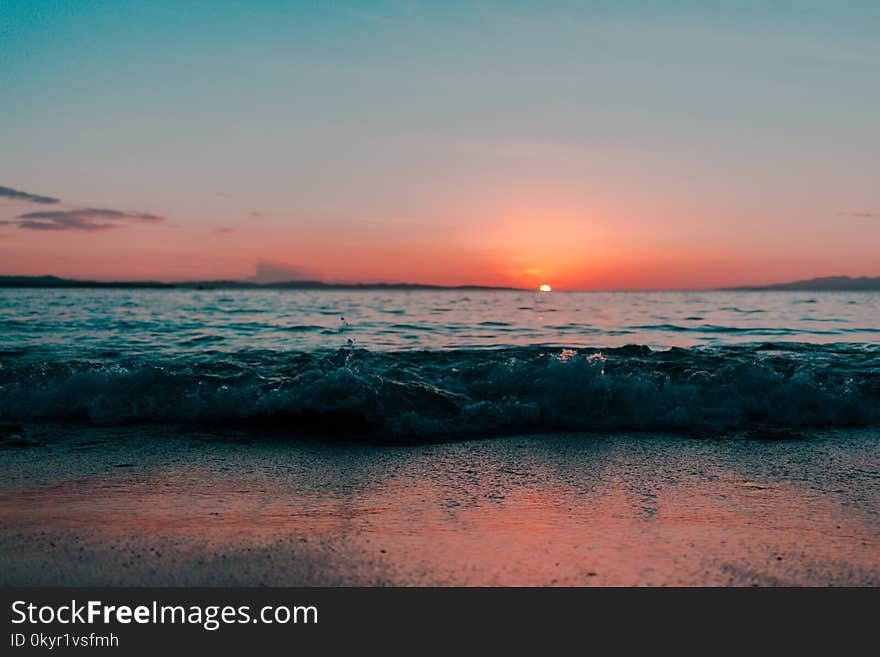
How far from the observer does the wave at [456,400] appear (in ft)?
20.5

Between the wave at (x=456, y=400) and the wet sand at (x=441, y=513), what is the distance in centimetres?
76

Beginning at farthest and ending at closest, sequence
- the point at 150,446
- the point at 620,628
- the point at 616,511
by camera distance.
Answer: the point at 150,446 → the point at 616,511 → the point at 620,628

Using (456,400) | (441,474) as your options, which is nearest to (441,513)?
(441,474)

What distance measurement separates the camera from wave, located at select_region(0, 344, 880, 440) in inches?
245

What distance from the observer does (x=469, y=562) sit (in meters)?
2.95

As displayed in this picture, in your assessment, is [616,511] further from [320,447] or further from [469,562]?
[320,447]

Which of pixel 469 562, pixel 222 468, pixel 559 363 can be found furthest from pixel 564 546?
pixel 559 363

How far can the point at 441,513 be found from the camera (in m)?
3.63

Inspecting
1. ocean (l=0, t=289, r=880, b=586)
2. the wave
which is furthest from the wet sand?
the wave

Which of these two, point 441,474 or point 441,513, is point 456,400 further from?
point 441,513

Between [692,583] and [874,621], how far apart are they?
67cm

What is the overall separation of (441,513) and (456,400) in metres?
3.43

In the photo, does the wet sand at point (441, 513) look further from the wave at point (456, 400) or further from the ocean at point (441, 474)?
the wave at point (456, 400)

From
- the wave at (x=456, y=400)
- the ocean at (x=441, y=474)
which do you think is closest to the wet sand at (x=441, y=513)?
the ocean at (x=441, y=474)
